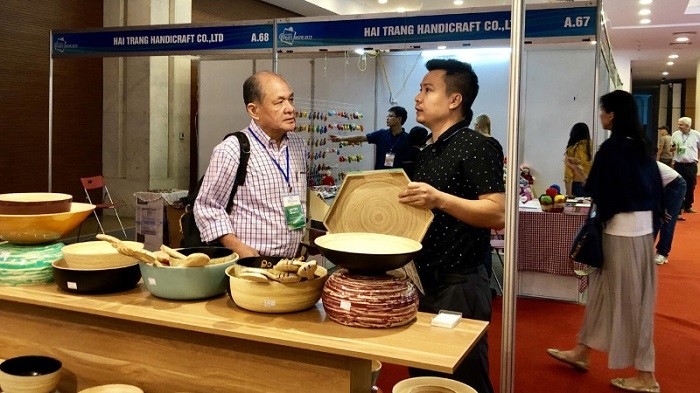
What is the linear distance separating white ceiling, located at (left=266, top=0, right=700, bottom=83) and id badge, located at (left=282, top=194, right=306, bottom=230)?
5.40 metres

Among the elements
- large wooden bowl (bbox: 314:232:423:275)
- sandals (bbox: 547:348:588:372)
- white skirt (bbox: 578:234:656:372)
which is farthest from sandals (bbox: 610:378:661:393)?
large wooden bowl (bbox: 314:232:423:275)

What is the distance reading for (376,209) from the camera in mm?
1839

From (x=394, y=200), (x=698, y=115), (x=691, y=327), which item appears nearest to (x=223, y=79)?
(x=691, y=327)

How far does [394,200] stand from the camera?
182 centimetres

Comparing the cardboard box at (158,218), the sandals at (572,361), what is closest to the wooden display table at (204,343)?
the sandals at (572,361)

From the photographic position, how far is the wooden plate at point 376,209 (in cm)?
179

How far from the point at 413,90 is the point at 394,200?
528 centimetres

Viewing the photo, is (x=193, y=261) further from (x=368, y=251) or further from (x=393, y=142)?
(x=393, y=142)

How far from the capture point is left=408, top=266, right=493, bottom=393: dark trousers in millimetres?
2041

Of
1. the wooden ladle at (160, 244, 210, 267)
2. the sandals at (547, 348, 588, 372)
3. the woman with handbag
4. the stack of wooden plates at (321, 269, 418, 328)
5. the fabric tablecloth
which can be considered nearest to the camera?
the stack of wooden plates at (321, 269, 418, 328)

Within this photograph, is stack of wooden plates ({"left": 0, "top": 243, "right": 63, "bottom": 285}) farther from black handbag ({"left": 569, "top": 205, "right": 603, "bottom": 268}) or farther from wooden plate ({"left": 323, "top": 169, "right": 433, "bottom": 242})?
black handbag ({"left": 569, "top": 205, "right": 603, "bottom": 268})

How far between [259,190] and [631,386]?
91.9 inches

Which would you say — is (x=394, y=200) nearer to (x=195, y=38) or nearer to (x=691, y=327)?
(x=691, y=327)

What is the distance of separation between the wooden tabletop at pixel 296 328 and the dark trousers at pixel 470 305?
17.8 inches
